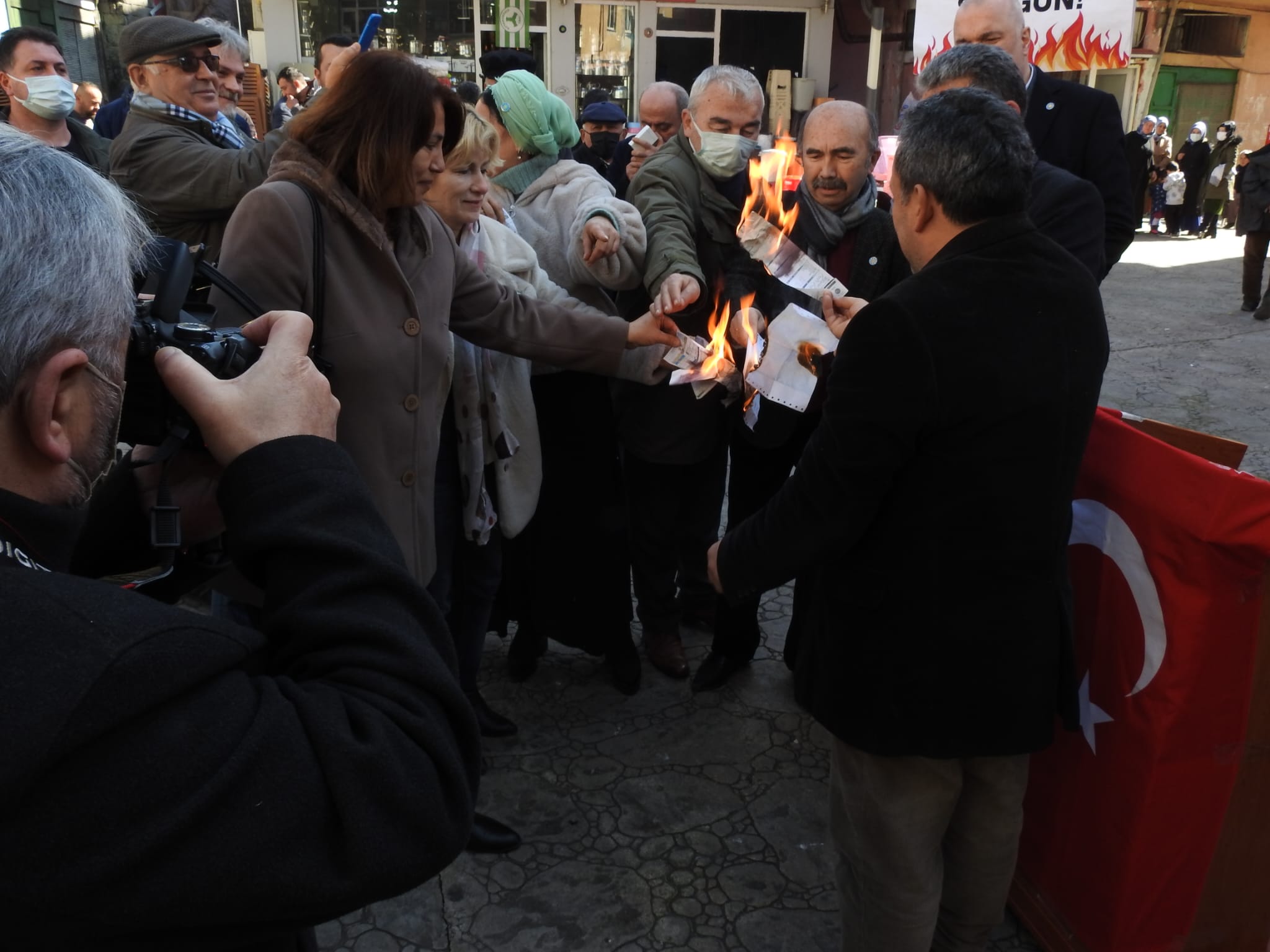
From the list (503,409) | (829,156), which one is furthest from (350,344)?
(829,156)

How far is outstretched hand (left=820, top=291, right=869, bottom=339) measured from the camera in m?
2.57

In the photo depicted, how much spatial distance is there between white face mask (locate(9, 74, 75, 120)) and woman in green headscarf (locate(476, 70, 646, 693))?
7.66 feet

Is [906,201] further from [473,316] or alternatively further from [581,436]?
[581,436]

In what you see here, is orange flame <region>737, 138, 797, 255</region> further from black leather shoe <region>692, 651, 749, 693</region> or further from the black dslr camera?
the black dslr camera

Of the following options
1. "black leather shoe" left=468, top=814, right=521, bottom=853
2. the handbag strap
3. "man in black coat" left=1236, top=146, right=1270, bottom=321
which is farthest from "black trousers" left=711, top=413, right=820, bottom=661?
"man in black coat" left=1236, top=146, right=1270, bottom=321

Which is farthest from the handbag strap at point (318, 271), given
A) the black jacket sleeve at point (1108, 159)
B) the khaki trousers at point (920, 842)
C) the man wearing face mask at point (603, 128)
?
the man wearing face mask at point (603, 128)

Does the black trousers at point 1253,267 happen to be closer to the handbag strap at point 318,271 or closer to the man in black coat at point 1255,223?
Answer: the man in black coat at point 1255,223

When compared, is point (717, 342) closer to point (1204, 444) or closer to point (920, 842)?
point (1204, 444)

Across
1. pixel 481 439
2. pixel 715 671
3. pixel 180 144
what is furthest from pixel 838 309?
pixel 180 144

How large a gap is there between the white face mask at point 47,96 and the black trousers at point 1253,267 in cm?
1049

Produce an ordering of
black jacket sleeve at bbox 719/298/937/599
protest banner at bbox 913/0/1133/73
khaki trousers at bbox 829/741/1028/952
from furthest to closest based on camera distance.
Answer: protest banner at bbox 913/0/1133/73 → khaki trousers at bbox 829/741/1028/952 → black jacket sleeve at bbox 719/298/937/599

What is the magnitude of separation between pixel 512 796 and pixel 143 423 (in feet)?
6.79

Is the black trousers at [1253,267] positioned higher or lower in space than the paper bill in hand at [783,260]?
lower

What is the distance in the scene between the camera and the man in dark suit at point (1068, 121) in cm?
356
